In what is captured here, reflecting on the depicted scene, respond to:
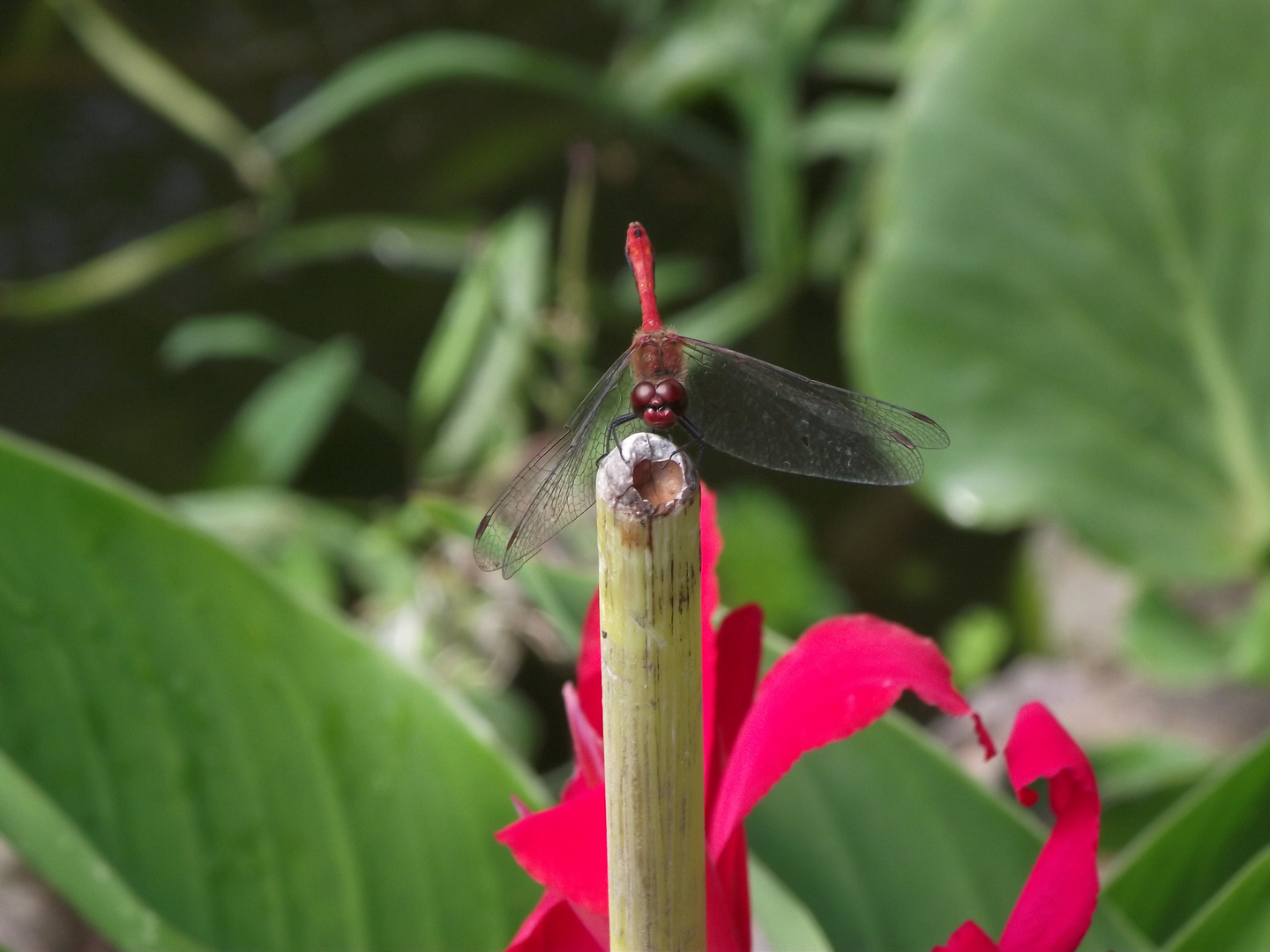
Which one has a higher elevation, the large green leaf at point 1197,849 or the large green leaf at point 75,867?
the large green leaf at point 75,867

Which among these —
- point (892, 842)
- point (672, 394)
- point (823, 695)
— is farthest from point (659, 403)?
point (892, 842)

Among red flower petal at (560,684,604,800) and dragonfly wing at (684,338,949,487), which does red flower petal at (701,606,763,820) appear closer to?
red flower petal at (560,684,604,800)

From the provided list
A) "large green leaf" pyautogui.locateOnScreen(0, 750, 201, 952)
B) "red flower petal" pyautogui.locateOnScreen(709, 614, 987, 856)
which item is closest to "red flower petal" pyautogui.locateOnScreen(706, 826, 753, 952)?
"red flower petal" pyautogui.locateOnScreen(709, 614, 987, 856)

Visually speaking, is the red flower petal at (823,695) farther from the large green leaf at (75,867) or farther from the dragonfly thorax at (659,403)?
the large green leaf at (75,867)

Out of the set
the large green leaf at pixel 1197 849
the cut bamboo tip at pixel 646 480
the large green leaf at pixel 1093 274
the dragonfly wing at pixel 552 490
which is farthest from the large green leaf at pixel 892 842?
the large green leaf at pixel 1093 274

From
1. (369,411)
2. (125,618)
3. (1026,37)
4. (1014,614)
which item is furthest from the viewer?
(369,411)

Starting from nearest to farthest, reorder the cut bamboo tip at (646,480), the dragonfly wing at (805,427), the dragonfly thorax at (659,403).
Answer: the cut bamboo tip at (646,480)
the dragonfly thorax at (659,403)
the dragonfly wing at (805,427)

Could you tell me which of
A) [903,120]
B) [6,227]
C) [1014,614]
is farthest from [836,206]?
[6,227]

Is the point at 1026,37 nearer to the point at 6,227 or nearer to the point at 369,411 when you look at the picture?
the point at 369,411
